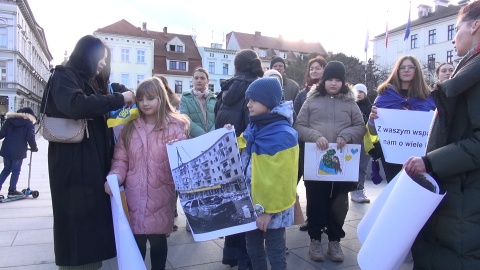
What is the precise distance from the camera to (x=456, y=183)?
2.09m

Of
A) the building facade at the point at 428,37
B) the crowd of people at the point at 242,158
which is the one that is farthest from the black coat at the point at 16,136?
the building facade at the point at 428,37

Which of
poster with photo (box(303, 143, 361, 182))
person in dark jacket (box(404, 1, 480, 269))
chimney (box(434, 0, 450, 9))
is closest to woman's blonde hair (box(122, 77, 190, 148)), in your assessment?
poster with photo (box(303, 143, 361, 182))

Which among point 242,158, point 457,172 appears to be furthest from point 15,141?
point 457,172

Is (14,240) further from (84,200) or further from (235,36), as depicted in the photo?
(235,36)

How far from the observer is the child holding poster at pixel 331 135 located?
3979 millimetres

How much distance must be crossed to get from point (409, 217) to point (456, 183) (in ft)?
1.10

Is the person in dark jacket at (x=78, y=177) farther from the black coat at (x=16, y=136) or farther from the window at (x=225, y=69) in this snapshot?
the window at (x=225, y=69)

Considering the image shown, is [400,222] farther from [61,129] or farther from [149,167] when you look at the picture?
[61,129]

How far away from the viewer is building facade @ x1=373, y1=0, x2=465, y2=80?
47219mm

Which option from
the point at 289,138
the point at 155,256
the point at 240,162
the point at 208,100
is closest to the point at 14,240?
the point at 155,256

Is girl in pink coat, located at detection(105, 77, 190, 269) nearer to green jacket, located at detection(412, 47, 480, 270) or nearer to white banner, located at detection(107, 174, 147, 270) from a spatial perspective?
white banner, located at detection(107, 174, 147, 270)

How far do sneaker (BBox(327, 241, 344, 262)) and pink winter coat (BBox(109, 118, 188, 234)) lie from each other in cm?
181

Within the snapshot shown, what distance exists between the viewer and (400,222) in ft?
6.76

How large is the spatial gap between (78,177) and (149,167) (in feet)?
1.78
